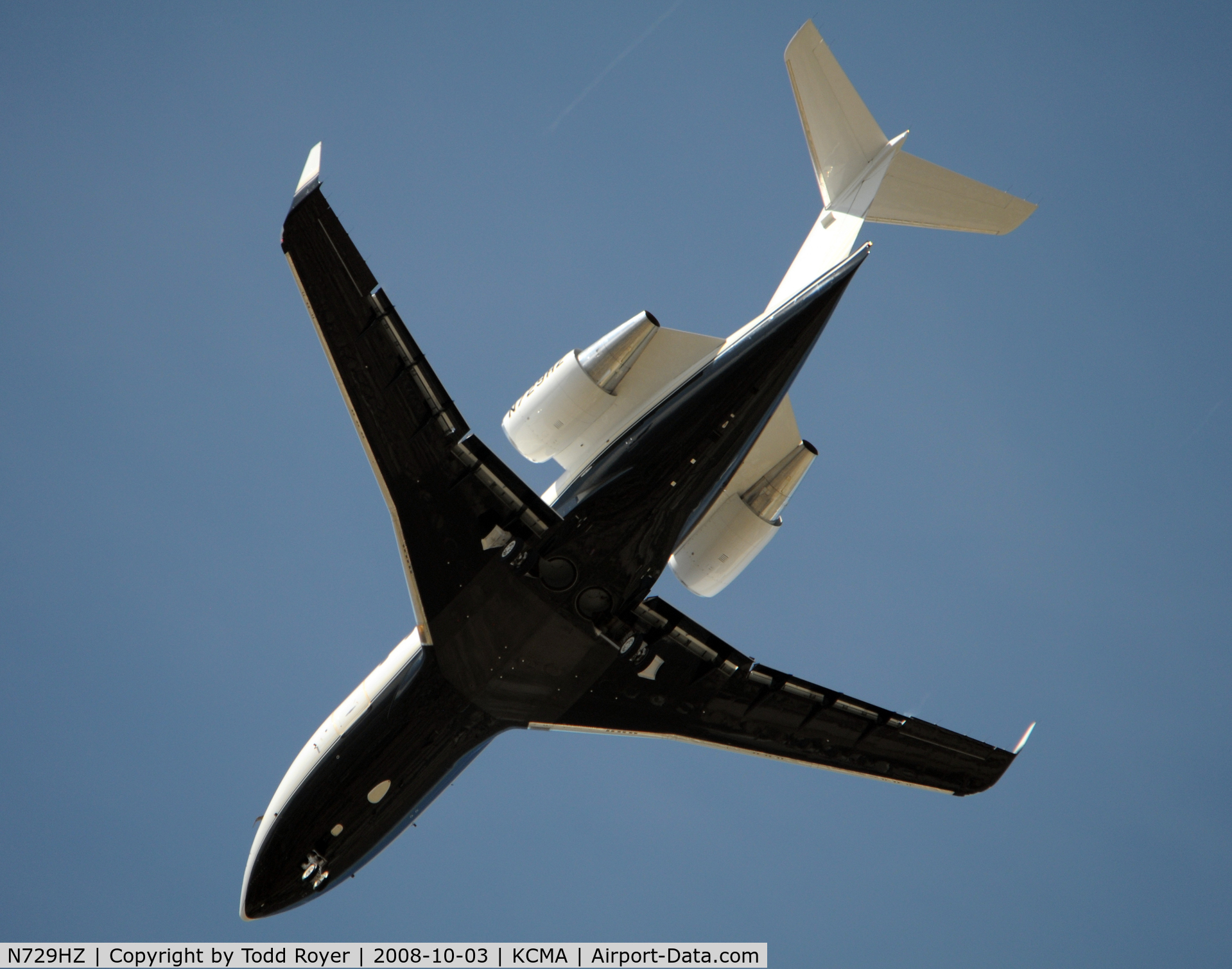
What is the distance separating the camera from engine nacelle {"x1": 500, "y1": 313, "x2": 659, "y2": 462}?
17.0 m

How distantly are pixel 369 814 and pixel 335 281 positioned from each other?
29.0 ft

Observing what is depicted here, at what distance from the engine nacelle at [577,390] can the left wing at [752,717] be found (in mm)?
3423

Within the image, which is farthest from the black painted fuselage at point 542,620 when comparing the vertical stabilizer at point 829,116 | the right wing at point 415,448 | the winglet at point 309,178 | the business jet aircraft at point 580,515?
the winglet at point 309,178

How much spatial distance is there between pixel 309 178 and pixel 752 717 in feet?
39.2

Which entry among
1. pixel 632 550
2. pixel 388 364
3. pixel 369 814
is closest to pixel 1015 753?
pixel 632 550

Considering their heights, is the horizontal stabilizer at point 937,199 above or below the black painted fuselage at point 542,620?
above

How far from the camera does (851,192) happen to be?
18.8m

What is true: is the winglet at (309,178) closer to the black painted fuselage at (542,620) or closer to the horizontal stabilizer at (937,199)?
the black painted fuselage at (542,620)

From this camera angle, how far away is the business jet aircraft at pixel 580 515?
1638 centimetres

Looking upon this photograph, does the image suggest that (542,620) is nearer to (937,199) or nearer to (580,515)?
(580,515)

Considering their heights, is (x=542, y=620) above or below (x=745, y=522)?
below

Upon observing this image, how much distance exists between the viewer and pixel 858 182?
18.8m

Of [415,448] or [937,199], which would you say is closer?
[415,448]

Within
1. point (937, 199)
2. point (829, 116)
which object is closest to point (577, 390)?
point (829, 116)
